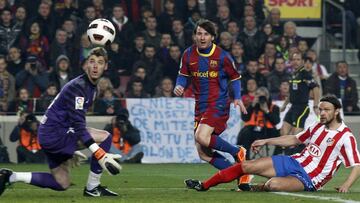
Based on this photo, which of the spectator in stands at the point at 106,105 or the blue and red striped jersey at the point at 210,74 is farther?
the spectator in stands at the point at 106,105

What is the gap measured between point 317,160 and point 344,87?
1063 centimetres

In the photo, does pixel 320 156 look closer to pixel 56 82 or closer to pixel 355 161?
pixel 355 161

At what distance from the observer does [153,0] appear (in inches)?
1085

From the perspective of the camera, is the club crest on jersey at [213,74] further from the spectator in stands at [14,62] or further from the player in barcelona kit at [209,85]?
the spectator in stands at [14,62]

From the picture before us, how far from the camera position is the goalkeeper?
1258 centimetres

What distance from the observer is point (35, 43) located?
77.8 ft

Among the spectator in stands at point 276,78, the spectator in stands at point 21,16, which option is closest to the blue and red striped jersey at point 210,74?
the spectator in stands at point 276,78

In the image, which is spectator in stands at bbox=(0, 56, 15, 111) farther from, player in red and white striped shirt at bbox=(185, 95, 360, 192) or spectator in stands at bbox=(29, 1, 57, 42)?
player in red and white striped shirt at bbox=(185, 95, 360, 192)

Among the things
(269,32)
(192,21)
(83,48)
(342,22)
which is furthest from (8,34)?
(342,22)

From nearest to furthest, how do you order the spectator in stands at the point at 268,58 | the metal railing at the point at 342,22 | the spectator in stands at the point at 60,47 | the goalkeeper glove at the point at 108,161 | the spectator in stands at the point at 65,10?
the goalkeeper glove at the point at 108,161 < the spectator in stands at the point at 60,47 < the spectator in stands at the point at 65,10 < the spectator in stands at the point at 268,58 < the metal railing at the point at 342,22

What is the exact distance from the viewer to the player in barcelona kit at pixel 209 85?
49.3ft

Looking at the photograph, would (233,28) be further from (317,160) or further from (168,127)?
(317,160)

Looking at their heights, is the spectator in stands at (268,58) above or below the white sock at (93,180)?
above

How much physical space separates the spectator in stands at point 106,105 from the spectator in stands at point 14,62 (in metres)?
1.74
